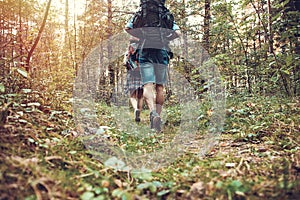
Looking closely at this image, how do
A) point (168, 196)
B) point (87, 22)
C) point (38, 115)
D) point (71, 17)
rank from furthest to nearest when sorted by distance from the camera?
point (71, 17) → point (87, 22) → point (38, 115) → point (168, 196)

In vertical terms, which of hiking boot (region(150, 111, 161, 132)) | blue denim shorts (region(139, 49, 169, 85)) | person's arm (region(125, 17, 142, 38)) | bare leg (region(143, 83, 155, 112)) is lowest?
hiking boot (region(150, 111, 161, 132))

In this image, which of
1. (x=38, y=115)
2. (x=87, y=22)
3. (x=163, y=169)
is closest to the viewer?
(x=163, y=169)

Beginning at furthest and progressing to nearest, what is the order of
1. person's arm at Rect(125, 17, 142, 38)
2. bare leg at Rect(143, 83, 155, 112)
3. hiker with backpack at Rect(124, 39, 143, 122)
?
hiker with backpack at Rect(124, 39, 143, 122), person's arm at Rect(125, 17, 142, 38), bare leg at Rect(143, 83, 155, 112)

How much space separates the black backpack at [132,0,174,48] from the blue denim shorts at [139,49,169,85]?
0.44 feet

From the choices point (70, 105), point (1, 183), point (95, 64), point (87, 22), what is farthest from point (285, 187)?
point (95, 64)

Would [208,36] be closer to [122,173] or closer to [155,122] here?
[155,122]

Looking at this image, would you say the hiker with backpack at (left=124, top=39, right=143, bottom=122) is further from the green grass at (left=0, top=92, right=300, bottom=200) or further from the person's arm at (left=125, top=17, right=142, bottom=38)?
the green grass at (left=0, top=92, right=300, bottom=200)

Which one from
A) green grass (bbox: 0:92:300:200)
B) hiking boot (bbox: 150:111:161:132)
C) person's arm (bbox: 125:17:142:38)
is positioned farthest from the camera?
person's arm (bbox: 125:17:142:38)

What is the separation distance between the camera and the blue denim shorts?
405cm

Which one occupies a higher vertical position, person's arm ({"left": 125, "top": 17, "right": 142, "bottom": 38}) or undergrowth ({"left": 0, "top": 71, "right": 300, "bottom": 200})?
person's arm ({"left": 125, "top": 17, "right": 142, "bottom": 38})

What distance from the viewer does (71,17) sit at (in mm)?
15578

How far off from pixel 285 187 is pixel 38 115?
194 cm

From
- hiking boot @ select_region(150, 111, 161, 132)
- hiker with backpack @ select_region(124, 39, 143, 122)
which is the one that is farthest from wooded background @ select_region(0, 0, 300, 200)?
hiker with backpack @ select_region(124, 39, 143, 122)

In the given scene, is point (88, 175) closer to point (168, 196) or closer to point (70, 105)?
point (168, 196)
